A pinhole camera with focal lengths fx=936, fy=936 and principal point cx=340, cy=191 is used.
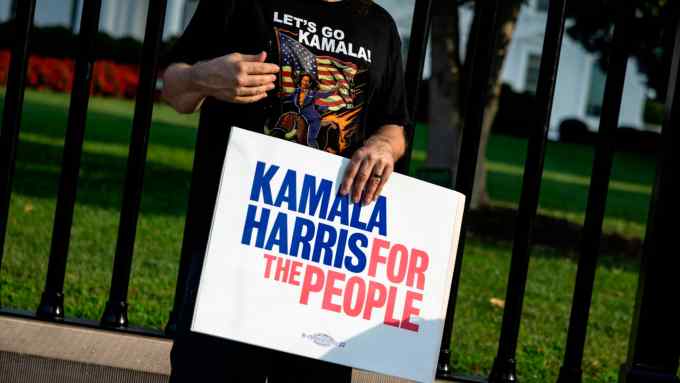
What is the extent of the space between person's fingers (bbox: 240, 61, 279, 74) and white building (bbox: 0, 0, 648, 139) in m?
33.5

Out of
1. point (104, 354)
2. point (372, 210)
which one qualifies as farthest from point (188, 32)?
point (104, 354)

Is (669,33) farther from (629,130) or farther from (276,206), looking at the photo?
(629,130)

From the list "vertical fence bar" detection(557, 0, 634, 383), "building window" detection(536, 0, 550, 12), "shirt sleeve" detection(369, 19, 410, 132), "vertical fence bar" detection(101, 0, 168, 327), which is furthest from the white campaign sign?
"building window" detection(536, 0, 550, 12)

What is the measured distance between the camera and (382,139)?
2.25 meters

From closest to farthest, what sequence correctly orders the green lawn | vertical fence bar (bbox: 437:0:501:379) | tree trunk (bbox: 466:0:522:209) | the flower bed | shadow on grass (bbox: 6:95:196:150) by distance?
vertical fence bar (bbox: 437:0:501:379), the green lawn, tree trunk (bbox: 466:0:522:209), shadow on grass (bbox: 6:95:196:150), the flower bed

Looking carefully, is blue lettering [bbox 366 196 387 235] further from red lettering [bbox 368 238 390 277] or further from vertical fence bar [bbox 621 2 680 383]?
vertical fence bar [bbox 621 2 680 383]

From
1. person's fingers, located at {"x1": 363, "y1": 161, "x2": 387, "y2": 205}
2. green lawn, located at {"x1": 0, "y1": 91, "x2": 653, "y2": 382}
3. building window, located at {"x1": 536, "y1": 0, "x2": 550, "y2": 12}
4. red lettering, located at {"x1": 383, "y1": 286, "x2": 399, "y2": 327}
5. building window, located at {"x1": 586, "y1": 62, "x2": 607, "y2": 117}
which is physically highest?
building window, located at {"x1": 536, "y1": 0, "x2": 550, "y2": 12}

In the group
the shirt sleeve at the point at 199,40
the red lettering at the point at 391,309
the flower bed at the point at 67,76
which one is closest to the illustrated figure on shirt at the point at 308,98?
the shirt sleeve at the point at 199,40

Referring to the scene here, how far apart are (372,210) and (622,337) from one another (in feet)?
13.0

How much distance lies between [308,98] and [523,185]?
86cm

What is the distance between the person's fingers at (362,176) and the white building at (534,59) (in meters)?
33.5

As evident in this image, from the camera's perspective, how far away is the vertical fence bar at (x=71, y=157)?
2.86 m

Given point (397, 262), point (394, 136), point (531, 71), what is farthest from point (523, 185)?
point (531, 71)

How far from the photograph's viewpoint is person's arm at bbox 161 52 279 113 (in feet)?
6.54
